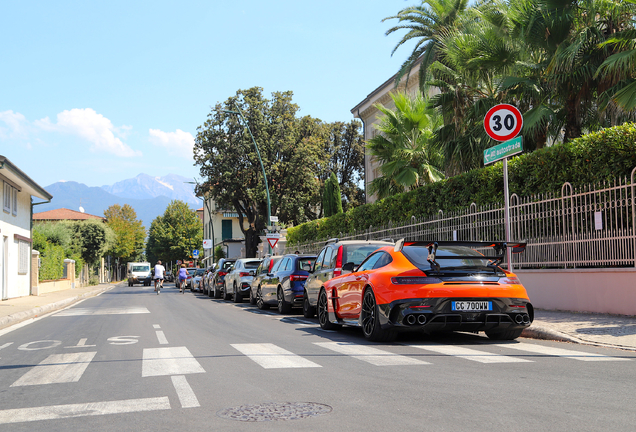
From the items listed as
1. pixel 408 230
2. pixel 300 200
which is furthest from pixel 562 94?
pixel 300 200

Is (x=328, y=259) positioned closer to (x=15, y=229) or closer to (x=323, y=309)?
(x=323, y=309)

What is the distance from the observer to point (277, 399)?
17.3 ft

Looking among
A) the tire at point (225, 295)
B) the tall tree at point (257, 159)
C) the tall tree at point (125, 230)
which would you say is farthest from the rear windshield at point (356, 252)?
the tall tree at point (125, 230)

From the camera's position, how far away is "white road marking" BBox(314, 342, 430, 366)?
7185 millimetres

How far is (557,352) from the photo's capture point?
25.9 ft

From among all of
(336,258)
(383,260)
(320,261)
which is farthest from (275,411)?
(320,261)

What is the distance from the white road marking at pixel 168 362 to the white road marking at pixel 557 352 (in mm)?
4298

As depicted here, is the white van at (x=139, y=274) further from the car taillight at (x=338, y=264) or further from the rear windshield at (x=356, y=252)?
the rear windshield at (x=356, y=252)

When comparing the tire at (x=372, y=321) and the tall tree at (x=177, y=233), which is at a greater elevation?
the tall tree at (x=177, y=233)

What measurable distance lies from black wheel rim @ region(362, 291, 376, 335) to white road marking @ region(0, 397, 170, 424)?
4412 mm

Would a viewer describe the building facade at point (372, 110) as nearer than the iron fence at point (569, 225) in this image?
No

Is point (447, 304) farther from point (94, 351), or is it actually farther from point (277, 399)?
point (94, 351)

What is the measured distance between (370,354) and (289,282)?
28.0 ft

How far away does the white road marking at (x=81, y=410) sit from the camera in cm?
487
